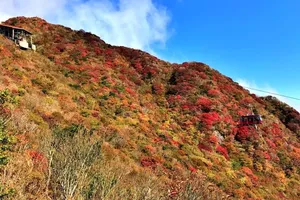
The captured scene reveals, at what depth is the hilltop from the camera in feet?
42.9

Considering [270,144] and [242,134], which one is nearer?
[242,134]

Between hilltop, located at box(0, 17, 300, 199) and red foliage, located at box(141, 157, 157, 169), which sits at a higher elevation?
hilltop, located at box(0, 17, 300, 199)

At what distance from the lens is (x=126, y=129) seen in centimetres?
3378

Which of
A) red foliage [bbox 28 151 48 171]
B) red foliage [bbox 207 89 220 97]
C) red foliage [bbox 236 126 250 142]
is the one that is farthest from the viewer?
red foliage [bbox 207 89 220 97]

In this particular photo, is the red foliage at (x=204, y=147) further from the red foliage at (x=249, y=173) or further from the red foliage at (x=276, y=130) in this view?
the red foliage at (x=276, y=130)

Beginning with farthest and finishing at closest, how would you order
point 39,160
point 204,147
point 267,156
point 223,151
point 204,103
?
point 204,103, point 267,156, point 223,151, point 204,147, point 39,160

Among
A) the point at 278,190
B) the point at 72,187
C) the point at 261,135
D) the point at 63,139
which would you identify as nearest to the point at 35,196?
the point at 72,187

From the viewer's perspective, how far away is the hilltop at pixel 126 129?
13086 millimetres

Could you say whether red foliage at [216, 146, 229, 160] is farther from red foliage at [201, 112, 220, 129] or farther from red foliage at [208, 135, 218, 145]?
red foliage at [201, 112, 220, 129]

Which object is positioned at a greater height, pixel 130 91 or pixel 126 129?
pixel 130 91

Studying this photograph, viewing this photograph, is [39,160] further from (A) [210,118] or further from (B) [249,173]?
(A) [210,118]

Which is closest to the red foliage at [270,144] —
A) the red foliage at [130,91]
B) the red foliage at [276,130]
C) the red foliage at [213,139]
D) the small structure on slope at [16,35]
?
the red foliage at [276,130]

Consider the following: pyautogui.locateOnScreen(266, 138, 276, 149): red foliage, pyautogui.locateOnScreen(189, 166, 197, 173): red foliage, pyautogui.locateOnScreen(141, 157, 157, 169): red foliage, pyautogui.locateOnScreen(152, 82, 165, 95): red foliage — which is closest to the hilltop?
pyautogui.locateOnScreen(266, 138, 276, 149): red foliage

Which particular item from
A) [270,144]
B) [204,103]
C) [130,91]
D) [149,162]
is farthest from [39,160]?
[270,144]
